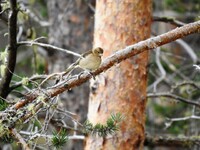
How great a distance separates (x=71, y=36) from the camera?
5309 mm

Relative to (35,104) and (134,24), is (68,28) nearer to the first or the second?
(134,24)

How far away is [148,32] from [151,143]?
873mm

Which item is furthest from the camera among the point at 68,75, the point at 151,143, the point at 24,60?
the point at 24,60

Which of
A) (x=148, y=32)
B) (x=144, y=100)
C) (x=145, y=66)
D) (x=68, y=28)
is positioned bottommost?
(x=144, y=100)

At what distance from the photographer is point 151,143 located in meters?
3.86

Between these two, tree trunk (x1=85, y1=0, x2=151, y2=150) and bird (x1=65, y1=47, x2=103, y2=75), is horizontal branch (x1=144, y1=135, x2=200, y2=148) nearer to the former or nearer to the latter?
tree trunk (x1=85, y1=0, x2=151, y2=150)

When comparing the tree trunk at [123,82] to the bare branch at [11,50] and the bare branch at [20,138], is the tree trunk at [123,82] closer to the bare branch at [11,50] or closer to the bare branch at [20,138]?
the bare branch at [11,50]

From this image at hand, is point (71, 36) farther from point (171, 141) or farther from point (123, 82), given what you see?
point (123, 82)

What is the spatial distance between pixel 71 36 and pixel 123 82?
2016mm

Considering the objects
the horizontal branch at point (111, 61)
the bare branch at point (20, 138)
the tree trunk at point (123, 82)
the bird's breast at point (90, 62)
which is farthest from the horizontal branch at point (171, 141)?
the bare branch at point (20, 138)

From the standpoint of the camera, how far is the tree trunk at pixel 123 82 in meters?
3.38

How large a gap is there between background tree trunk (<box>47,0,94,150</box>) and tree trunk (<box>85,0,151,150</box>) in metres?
1.71

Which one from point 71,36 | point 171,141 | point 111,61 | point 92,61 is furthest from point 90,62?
point 71,36

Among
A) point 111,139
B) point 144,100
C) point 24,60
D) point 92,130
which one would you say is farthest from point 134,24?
point 24,60
